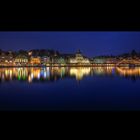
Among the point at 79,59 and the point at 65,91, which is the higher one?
the point at 79,59

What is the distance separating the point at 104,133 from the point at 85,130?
211 millimetres

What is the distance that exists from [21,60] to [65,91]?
49.8 inches

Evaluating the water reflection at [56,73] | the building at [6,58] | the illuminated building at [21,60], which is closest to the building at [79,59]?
the water reflection at [56,73]

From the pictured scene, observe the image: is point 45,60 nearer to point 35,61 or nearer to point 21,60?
point 35,61

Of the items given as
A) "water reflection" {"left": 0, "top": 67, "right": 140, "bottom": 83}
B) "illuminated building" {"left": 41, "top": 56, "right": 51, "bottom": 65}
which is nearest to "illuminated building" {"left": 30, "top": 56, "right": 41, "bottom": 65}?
"illuminated building" {"left": 41, "top": 56, "right": 51, "bottom": 65}

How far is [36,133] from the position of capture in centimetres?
257

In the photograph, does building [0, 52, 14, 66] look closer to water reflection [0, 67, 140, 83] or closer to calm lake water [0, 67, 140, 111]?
calm lake water [0, 67, 140, 111]

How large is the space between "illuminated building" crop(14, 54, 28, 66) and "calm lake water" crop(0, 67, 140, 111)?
0.26 metres

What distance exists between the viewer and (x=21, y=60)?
5.19 m

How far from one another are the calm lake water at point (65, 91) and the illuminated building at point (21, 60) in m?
0.26

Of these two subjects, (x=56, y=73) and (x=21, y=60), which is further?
(x=56, y=73)

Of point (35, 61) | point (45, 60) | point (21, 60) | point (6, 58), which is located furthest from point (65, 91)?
point (6, 58)

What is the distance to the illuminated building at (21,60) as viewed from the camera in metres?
4.92
